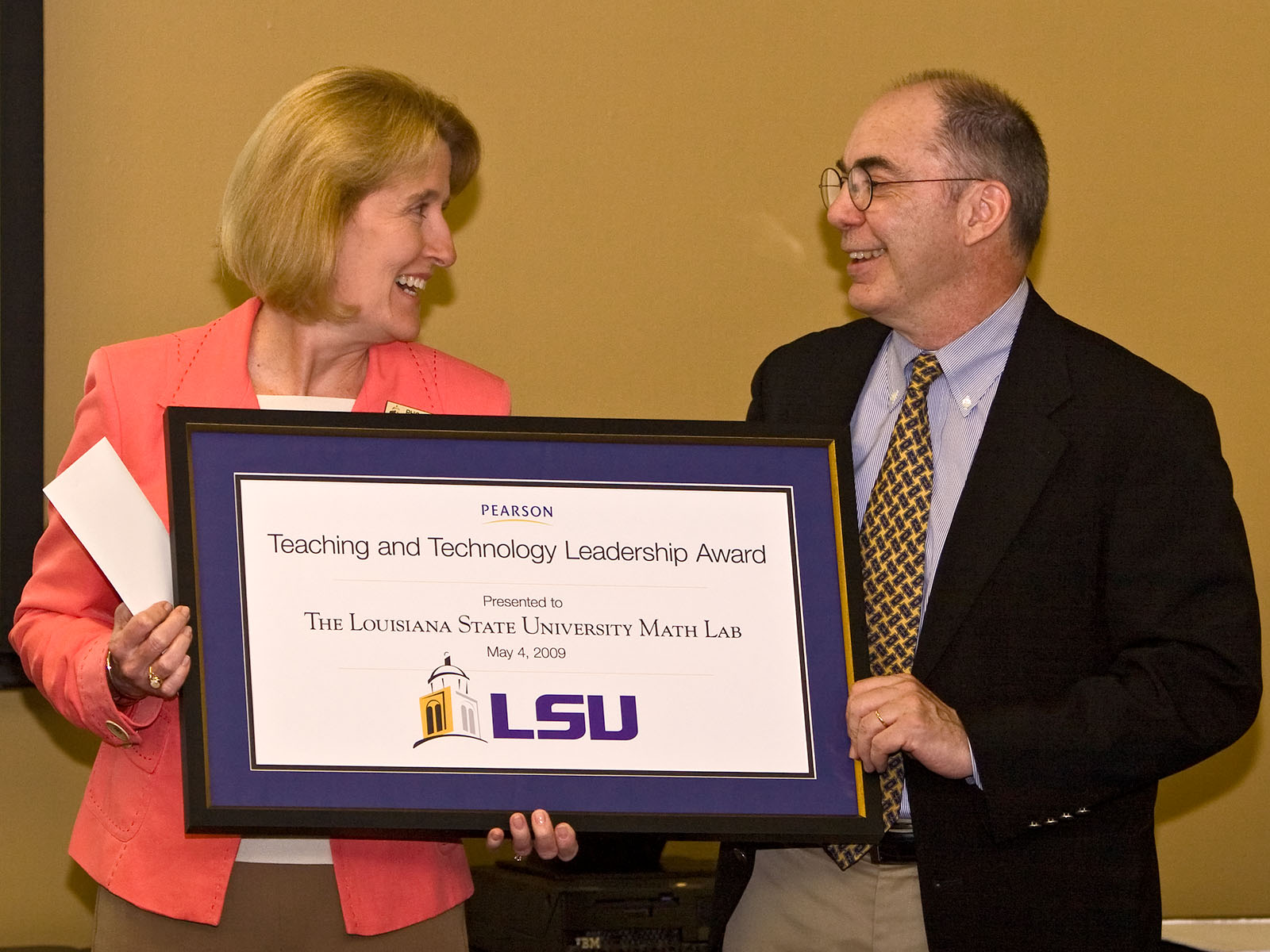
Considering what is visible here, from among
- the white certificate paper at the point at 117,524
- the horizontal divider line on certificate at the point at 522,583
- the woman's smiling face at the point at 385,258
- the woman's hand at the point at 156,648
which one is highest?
the woman's smiling face at the point at 385,258

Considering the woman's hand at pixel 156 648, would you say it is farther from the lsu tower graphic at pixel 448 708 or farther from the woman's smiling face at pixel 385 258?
the woman's smiling face at pixel 385 258

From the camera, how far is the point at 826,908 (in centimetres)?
229

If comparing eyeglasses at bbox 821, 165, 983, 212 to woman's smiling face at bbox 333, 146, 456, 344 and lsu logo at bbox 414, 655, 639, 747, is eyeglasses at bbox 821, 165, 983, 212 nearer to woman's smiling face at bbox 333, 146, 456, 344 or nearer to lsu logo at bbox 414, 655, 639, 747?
woman's smiling face at bbox 333, 146, 456, 344

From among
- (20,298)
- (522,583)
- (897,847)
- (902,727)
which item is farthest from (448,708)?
(20,298)

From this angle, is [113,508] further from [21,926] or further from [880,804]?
[21,926]

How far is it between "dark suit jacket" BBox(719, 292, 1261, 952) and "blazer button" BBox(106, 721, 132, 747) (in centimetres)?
109

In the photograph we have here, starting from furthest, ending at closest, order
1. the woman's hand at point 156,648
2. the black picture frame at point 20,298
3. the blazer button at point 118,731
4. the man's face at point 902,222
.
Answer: the black picture frame at point 20,298, the man's face at point 902,222, the blazer button at point 118,731, the woman's hand at point 156,648

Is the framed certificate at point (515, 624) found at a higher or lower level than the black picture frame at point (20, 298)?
lower

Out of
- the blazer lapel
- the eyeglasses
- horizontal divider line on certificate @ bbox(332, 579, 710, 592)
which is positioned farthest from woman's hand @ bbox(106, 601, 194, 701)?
the eyeglasses

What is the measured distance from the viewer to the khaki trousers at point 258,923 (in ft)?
6.84

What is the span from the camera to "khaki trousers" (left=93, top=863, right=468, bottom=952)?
2.09 m

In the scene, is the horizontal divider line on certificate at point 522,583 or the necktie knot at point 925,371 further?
the necktie knot at point 925,371

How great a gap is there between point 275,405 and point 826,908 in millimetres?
1198

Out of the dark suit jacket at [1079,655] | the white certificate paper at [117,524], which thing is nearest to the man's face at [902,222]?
the dark suit jacket at [1079,655]
